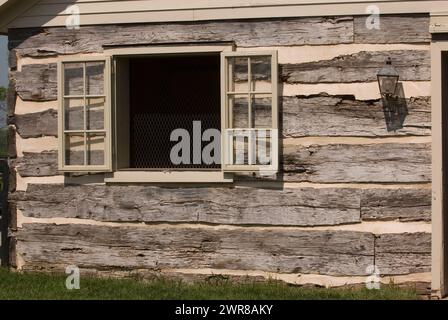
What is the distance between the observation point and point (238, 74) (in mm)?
9484

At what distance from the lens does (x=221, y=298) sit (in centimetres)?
868

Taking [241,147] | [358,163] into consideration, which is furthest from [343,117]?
[241,147]

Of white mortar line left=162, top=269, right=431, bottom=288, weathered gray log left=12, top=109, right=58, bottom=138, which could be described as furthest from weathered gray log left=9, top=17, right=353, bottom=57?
white mortar line left=162, top=269, right=431, bottom=288

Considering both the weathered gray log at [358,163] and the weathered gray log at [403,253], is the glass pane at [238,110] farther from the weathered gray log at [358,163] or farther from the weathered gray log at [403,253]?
the weathered gray log at [403,253]

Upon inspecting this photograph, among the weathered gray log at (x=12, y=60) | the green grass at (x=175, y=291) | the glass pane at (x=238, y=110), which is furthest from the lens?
the weathered gray log at (x=12, y=60)

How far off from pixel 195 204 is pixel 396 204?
7.12 feet

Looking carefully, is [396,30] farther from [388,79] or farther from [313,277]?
[313,277]

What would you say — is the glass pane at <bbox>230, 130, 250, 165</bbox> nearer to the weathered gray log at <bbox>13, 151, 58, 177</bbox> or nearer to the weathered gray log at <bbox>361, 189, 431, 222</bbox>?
the weathered gray log at <bbox>361, 189, 431, 222</bbox>

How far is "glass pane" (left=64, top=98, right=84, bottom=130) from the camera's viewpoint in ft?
32.7

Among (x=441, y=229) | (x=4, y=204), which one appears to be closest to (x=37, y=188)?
(x=4, y=204)

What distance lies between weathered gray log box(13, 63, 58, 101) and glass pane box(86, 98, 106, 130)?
0.51 m

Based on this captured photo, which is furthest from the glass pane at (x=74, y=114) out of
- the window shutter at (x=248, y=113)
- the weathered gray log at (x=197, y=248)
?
the window shutter at (x=248, y=113)

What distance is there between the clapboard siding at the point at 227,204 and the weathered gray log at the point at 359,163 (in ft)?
0.43

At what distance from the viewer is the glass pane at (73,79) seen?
996 centimetres
